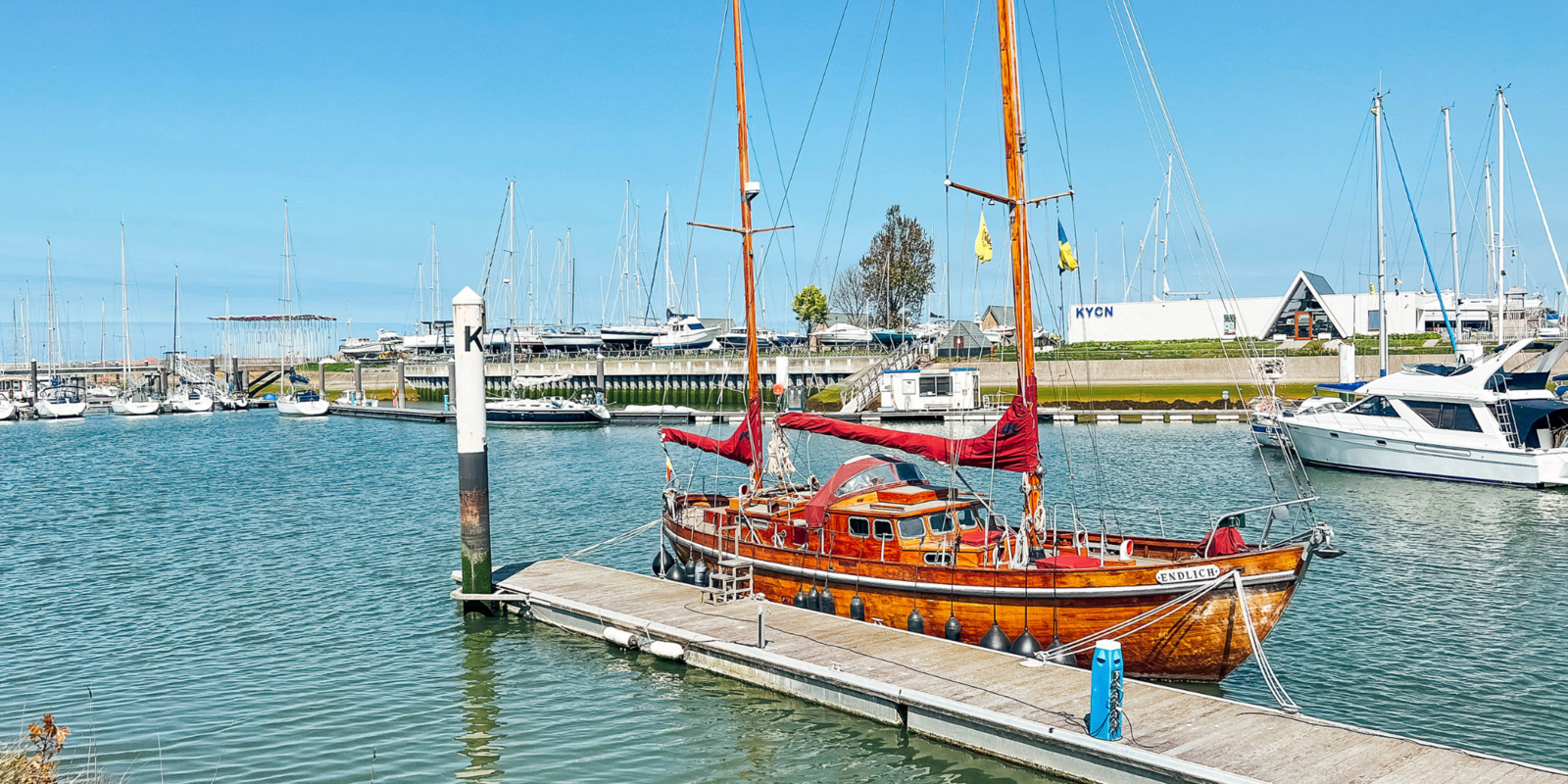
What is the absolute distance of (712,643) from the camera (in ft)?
55.7

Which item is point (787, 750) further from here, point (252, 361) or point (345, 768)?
point (252, 361)

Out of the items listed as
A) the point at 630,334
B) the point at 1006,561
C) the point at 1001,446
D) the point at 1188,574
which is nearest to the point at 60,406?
the point at 630,334

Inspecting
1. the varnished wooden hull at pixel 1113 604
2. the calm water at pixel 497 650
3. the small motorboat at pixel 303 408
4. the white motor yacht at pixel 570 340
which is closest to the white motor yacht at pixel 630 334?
the white motor yacht at pixel 570 340

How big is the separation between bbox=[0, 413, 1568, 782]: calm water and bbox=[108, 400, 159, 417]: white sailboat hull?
75036mm

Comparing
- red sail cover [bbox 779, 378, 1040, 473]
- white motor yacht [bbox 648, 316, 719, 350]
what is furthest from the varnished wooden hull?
white motor yacht [bbox 648, 316, 719, 350]

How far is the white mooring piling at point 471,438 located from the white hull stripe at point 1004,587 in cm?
543

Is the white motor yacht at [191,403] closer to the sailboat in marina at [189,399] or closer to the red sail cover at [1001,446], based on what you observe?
the sailboat in marina at [189,399]

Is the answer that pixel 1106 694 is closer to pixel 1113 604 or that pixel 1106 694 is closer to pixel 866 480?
pixel 1113 604

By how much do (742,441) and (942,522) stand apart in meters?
7.76

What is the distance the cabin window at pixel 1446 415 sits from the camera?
39750 millimetres

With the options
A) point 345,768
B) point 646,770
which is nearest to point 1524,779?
point 646,770

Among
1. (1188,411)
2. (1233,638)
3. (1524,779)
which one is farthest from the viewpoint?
(1188,411)

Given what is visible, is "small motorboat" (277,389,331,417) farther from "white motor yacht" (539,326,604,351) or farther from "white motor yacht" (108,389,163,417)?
"white motor yacht" (539,326,604,351)

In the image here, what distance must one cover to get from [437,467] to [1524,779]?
160 feet
